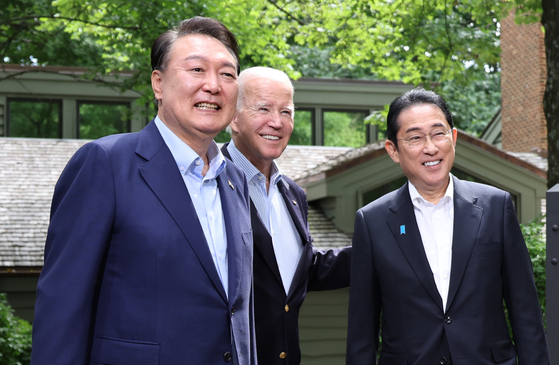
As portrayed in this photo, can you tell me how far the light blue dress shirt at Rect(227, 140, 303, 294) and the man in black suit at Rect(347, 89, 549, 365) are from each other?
1.42 feet

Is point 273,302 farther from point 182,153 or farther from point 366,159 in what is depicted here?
point 366,159

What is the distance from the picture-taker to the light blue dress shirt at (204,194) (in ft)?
8.36

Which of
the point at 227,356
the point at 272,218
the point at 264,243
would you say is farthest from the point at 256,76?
the point at 227,356

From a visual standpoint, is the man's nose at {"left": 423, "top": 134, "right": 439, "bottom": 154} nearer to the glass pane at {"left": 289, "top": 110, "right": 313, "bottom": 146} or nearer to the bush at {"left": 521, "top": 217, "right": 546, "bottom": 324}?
the bush at {"left": 521, "top": 217, "right": 546, "bottom": 324}

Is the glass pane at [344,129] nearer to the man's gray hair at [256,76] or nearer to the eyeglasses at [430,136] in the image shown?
the man's gray hair at [256,76]

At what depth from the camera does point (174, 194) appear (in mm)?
2447

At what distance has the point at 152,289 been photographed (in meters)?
2.32

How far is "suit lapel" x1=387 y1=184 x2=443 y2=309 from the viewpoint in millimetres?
3084

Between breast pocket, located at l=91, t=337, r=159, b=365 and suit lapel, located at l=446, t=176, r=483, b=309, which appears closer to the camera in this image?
breast pocket, located at l=91, t=337, r=159, b=365

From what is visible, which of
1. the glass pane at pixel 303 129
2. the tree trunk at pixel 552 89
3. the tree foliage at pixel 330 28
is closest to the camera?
the tree trunk at pixel 552 89

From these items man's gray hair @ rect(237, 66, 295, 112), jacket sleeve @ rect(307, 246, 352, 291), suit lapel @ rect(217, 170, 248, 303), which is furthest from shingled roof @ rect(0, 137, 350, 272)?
suit lapel @ rect(217, 170, 248, 303)

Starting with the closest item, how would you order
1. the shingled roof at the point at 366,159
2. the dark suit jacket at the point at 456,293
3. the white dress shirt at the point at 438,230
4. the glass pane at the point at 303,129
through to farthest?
the dark suit jacket at the point at 456,293, the white dress shirt at the point at 438,230, the shingled roof at the point at 366,159, the glass pane at the point at 303,129

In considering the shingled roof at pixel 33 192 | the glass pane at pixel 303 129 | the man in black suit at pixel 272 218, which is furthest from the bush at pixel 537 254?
the glass pane at pixel 303 129

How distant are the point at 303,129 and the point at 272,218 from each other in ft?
46.8
